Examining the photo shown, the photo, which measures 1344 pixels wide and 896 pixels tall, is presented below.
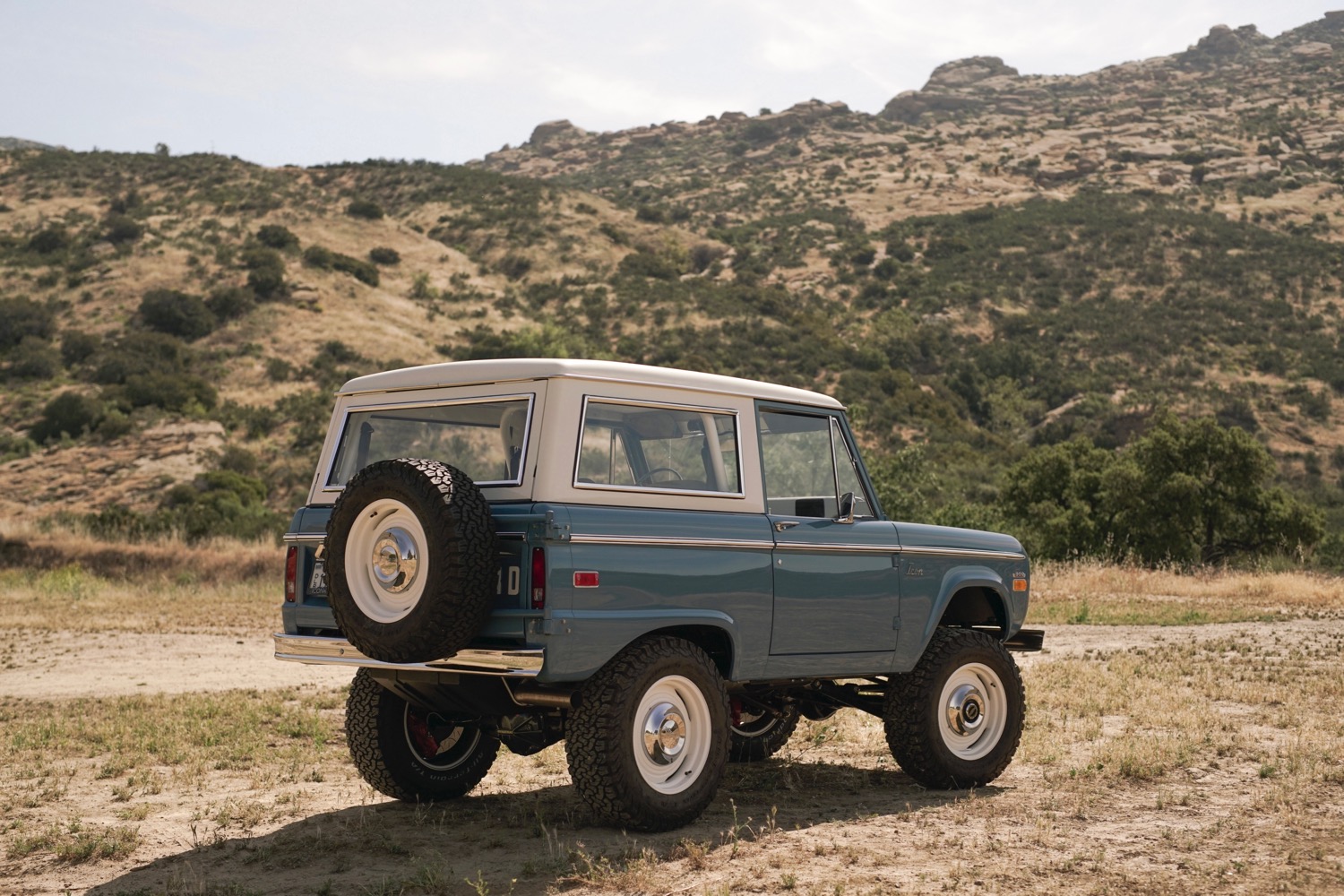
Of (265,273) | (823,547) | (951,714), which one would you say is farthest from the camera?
(265,273)

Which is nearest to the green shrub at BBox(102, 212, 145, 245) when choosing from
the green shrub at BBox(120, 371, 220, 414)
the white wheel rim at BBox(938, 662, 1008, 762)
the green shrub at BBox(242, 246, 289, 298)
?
the green shrub at BBox(242, 246, 289, 298)

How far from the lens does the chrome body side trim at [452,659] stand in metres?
6.38

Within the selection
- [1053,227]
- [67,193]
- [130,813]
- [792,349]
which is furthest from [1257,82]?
[130,813]

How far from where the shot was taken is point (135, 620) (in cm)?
2119

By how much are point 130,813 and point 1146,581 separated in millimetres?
21057

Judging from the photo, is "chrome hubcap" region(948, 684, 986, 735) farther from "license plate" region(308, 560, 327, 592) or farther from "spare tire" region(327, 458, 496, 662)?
"license plate" region(308, 560, 327, 592)

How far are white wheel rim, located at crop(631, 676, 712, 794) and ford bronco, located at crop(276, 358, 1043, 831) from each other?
0.5 inches

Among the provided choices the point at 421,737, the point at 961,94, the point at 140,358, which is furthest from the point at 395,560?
the point at 961,94

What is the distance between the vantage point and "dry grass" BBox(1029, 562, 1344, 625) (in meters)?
20.8

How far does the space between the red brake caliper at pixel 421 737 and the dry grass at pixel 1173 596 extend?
46.6 feet

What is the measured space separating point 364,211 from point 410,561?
7178 cm

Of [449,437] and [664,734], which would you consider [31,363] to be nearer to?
[449,437]

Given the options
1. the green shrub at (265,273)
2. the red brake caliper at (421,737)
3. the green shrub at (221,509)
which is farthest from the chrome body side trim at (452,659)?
the green shrub at (265,273)

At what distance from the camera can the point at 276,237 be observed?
65250 millimetres
